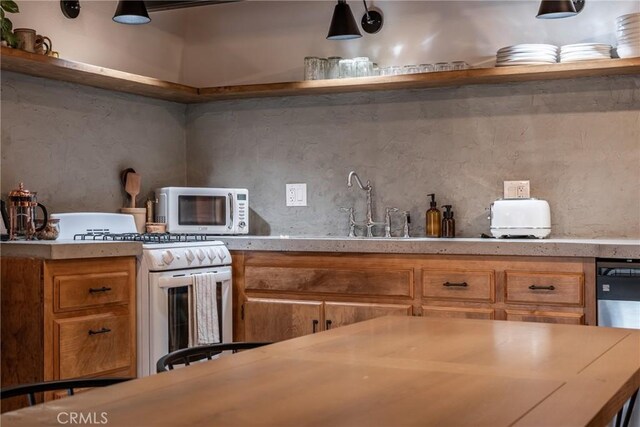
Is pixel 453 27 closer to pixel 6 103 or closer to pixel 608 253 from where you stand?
pixel 608 253

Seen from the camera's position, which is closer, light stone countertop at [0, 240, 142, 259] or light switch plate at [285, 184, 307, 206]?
light stone countertop at [0, 240, 142, 259]

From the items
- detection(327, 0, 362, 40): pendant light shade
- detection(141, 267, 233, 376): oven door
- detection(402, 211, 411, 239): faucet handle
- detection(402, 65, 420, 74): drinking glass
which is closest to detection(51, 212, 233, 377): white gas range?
detection(141, 267, 233, 376): oven door

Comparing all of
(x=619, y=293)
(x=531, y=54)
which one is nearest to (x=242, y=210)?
(x=531, y=54)

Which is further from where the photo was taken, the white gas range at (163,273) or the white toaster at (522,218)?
the white toaster at (522,218)

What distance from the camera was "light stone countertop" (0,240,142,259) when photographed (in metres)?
3.25

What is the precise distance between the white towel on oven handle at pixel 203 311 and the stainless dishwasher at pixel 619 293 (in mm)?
1813

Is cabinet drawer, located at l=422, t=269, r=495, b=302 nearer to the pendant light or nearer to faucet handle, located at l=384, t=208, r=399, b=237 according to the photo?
faucet handle, located at l=384, t=208, r=399, b=237

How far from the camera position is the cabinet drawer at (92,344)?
3.29 metres

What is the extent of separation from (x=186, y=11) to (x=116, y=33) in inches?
25.2

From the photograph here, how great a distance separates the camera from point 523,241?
361cm

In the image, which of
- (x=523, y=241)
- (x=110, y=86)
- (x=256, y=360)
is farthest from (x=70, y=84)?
(x=256, y=360)

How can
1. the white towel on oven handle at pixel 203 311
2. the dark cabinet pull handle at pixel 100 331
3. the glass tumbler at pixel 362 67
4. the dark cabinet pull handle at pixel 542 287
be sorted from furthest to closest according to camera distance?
the glass tumbler at pixel 362 67
the white towel on oven handle at pixel 203 311
the dark cabinet pull handle at pixel 542 287
the dark cabinet pull handle at pixel 100 331

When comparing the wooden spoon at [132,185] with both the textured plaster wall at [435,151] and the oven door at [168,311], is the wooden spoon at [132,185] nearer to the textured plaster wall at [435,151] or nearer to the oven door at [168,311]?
the textured plaster wall at [435,151]

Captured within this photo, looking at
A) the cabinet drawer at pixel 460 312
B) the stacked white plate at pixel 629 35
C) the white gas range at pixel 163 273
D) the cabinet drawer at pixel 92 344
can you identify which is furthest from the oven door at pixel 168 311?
the stacked white plate at pixel 629 35
